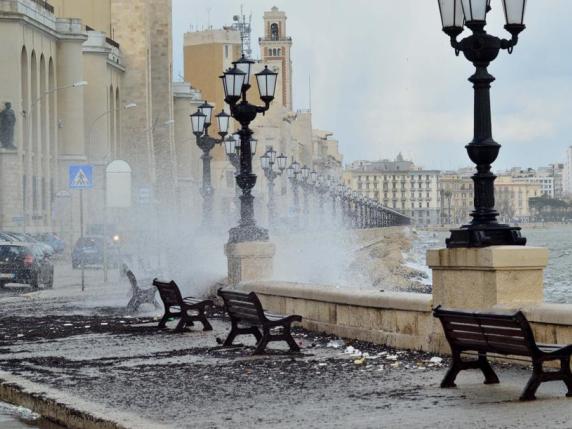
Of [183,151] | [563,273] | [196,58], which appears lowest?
[563,273]

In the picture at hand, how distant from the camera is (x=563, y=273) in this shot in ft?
310

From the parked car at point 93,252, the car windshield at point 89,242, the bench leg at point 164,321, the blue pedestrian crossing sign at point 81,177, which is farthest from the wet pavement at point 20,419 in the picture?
the car windshield at point 89,242

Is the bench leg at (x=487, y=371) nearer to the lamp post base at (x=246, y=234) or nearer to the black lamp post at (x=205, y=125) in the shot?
the lamp post base at (x=246, y=234)

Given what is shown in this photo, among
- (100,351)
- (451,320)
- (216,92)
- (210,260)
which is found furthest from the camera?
(216,92)

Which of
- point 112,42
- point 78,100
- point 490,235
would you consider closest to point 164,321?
point 490,235

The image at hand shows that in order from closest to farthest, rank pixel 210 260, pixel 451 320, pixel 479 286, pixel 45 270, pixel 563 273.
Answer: pixel 451 320 → pixel 479 286 → pixel 210 260 → pixel 45 270 → pixel 563 273

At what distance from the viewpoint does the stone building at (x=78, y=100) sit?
70.8 meters

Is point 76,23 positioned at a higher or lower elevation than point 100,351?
higher

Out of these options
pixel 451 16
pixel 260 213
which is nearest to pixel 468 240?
pixel 451 16

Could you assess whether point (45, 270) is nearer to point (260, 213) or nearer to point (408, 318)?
point (408, 318)

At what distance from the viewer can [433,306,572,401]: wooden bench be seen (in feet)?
36.0

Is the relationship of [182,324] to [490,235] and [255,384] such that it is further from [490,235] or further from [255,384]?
[490,235]

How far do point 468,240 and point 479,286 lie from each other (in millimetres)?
471

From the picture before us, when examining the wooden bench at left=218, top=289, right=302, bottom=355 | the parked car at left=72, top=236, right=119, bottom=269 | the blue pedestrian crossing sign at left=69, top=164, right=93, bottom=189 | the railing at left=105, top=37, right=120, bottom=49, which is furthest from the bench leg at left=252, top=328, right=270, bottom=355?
the railing at left=105, top=37, right=120, bottom=49
